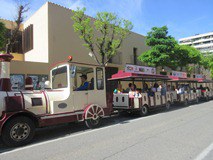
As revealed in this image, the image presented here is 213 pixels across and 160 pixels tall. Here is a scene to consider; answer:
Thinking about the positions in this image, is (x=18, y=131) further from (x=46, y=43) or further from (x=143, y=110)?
(x=46, y=43)

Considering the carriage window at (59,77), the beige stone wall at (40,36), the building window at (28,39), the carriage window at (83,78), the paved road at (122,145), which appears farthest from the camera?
the building window at (28,39)

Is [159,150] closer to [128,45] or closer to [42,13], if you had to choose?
[42,13]

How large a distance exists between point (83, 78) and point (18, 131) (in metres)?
3.05

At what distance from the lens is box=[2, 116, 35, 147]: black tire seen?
5.71 meters

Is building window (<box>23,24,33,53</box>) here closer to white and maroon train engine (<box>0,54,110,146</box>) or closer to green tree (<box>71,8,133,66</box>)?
green tree (<box>71,8,133,66</box>)

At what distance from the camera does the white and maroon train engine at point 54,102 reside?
5.90 metres

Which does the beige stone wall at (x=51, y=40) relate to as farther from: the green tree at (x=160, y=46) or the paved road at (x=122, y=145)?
the paved road at (x=122, y=145)

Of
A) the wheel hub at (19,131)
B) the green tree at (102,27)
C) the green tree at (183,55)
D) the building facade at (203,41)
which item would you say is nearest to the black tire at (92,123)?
the wheel hub at (19,131)

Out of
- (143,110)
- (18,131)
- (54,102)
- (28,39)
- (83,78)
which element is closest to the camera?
(18,131)

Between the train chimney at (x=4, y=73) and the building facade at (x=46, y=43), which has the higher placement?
the building facade at (x=46, y=43)

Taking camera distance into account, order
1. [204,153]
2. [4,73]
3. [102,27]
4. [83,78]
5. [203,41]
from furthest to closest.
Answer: [203,41]
[102,27]
[83,78]
[4,73]
[204,153]

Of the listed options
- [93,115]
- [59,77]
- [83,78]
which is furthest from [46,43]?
[93,115]

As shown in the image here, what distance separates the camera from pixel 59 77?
25.9ft

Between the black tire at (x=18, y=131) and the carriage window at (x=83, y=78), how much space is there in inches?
83.0
